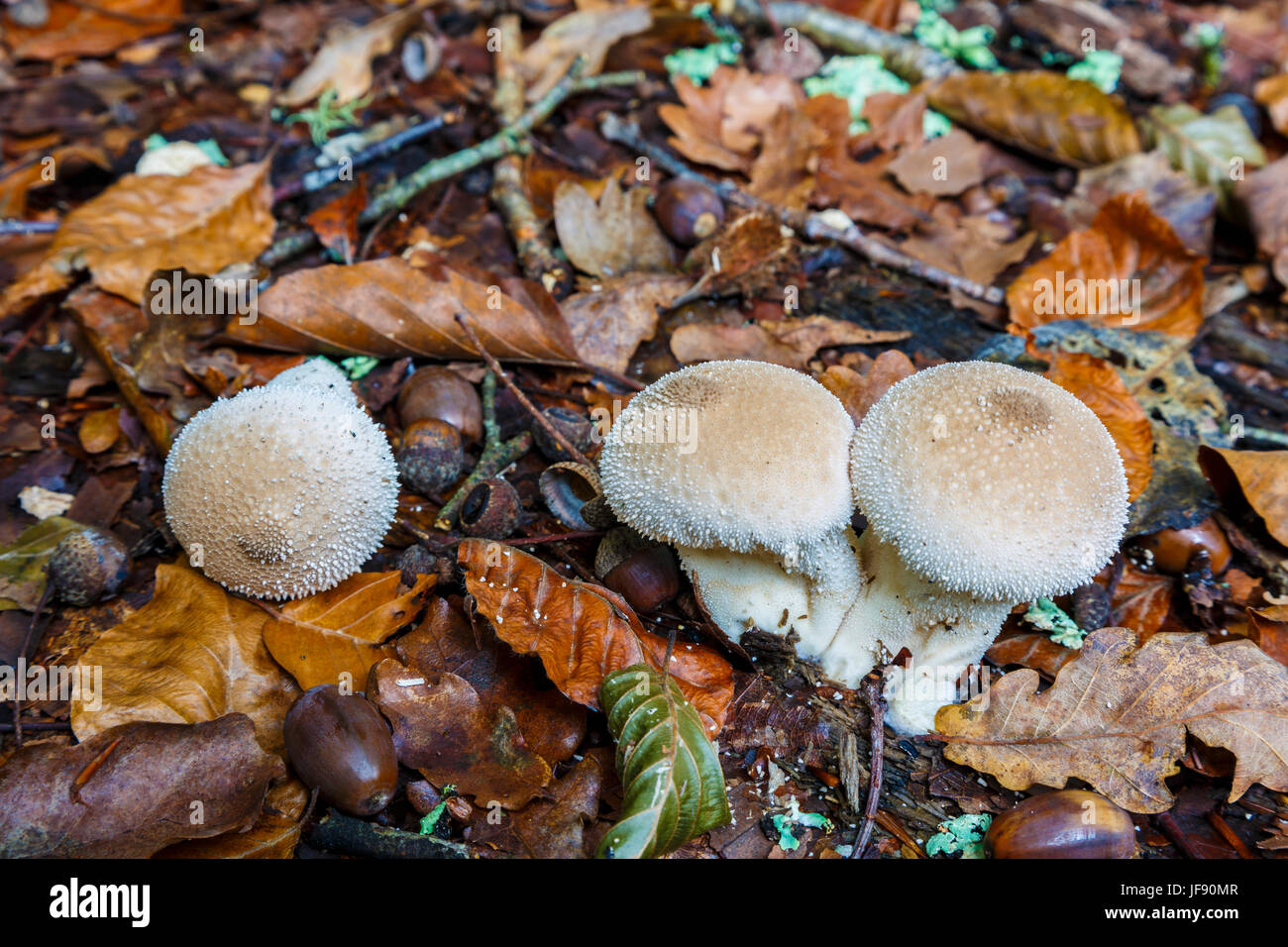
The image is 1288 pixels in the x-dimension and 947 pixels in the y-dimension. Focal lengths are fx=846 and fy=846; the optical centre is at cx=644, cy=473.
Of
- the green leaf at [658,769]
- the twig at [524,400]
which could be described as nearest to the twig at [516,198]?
the twig at [524,400]

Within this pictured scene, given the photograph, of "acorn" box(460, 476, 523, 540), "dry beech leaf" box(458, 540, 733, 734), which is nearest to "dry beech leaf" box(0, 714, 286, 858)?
"dry beech leaf" box(458, 540, 733, 734)

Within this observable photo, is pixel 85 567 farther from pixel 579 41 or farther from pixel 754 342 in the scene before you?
pixel 579 41

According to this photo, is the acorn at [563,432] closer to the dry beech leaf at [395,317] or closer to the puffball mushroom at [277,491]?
the dry beech leaf at [395,317]

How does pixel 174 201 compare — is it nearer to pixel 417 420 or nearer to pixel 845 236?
pixel 417 420

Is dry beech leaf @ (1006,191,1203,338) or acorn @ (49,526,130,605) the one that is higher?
dry beech leaf @ (1006,191,1203,338)

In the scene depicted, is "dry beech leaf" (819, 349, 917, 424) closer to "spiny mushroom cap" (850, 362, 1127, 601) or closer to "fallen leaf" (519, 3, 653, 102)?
"spiny mushroom cap" (850, 362, 1127, 601)

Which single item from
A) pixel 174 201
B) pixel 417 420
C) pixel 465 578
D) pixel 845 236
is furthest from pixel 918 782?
pixel 174 201
